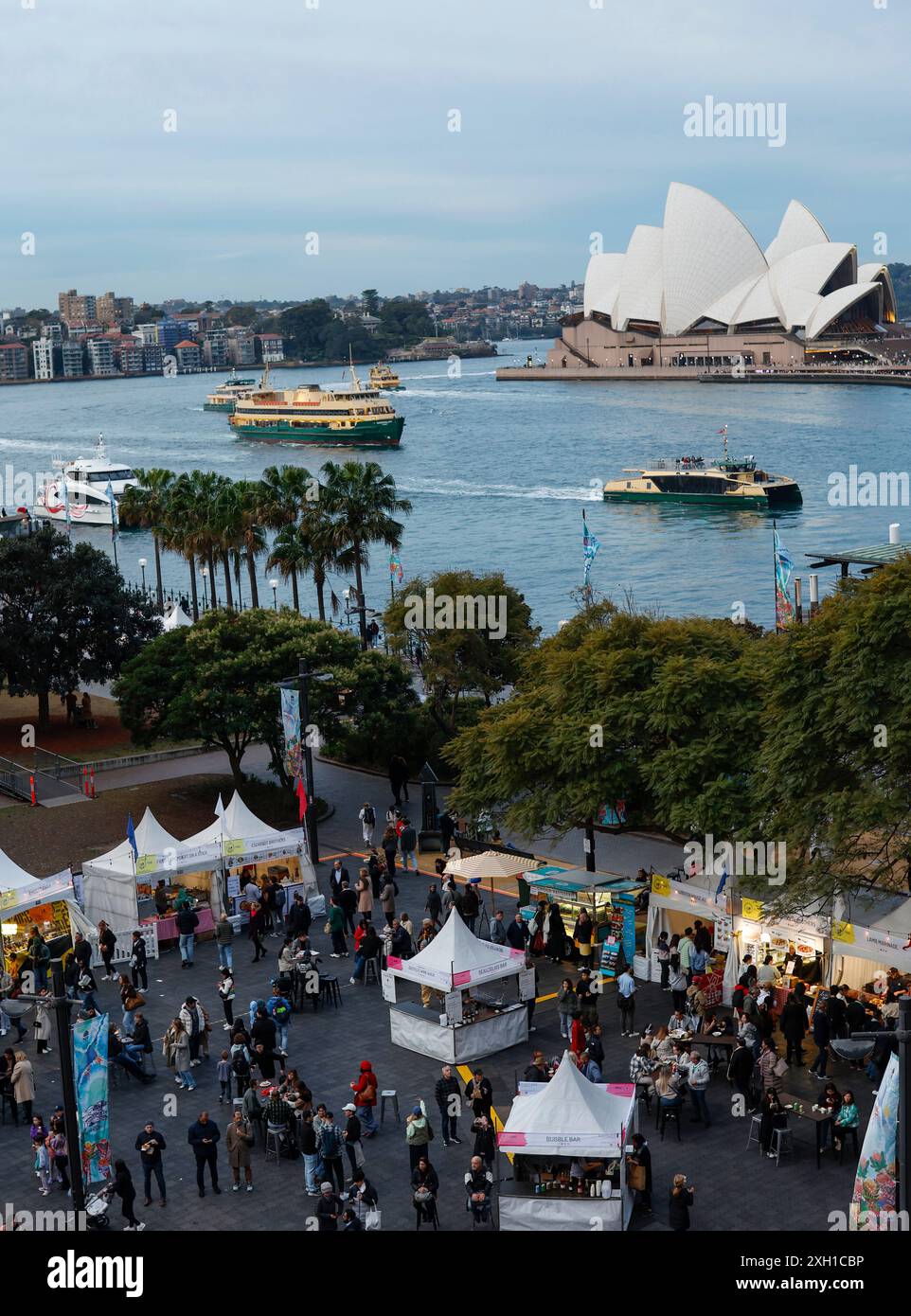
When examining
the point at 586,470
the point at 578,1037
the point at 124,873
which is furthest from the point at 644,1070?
the point at 586,470

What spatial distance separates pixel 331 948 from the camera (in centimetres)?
2492

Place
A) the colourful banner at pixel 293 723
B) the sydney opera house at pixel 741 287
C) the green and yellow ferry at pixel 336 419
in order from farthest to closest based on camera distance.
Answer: the sydney opera house at pixel 741 287 < the green and yellow ferry at pixel 336 419 < the colourful banner at pixel 293 723

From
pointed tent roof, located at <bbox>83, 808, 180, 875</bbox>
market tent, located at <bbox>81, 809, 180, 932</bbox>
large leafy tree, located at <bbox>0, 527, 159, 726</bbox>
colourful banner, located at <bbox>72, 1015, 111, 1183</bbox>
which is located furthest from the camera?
large leafy tree, located at <bbox>0, 527, 159, 726</bbox>

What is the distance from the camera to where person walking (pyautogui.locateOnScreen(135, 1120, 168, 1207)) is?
16344 millimetres

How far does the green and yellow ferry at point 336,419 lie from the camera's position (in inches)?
5443

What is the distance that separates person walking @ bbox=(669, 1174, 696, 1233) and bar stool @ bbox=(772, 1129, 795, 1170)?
2199mm

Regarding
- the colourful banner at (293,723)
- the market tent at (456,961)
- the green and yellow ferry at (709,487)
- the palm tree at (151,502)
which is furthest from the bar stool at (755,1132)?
the green and yellow ferry at (709,487)

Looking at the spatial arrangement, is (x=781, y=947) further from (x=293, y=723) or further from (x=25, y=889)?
(x=25, y=889)

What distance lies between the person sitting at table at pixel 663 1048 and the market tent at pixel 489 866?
280 inches

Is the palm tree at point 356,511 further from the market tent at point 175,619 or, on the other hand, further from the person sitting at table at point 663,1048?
the person sitting at table at point 663,1048

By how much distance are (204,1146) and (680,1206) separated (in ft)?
17.4

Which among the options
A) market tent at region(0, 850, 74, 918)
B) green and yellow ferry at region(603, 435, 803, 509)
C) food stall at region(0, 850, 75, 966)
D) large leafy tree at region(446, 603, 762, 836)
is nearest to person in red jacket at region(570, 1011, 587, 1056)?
large leafy tree at region(446, 603, 762, 836)

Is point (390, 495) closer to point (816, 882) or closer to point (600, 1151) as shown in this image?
point (816, 882)

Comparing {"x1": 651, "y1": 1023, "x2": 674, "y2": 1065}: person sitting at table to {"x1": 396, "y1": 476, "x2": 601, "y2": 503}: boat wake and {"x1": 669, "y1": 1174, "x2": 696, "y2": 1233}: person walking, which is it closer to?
{"x1": 669, "y1": 1174, "x2": 696, "y2": 1233}: person walking
